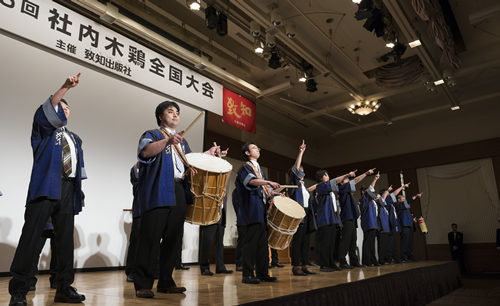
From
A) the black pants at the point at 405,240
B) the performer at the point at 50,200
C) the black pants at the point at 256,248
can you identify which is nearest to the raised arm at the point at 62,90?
the performer at the point at 50,200

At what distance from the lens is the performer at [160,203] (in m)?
2.19

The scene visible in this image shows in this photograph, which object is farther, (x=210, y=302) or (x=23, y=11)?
(x=23, y=11)

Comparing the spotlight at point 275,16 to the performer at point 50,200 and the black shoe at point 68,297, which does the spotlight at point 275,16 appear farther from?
the black shoe at point 68,297

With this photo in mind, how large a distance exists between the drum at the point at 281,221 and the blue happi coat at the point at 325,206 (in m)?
1.10

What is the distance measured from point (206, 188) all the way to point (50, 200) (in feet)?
3.22

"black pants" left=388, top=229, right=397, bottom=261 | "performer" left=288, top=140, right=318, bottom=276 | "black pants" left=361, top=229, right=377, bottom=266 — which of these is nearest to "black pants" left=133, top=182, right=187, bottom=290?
"performer" left=288, top=140, right=318, bottom=276

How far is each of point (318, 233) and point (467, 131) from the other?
8177 mm

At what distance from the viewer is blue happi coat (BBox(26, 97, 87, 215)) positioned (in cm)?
201

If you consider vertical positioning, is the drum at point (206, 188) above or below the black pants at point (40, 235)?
above

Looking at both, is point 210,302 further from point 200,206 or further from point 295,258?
point 295,258

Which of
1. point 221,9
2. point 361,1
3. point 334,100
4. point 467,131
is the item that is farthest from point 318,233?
point 467,131

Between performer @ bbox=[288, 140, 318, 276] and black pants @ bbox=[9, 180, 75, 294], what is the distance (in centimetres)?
230

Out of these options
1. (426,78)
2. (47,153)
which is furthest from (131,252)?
(426,78)

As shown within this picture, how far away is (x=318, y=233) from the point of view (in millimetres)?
4641
